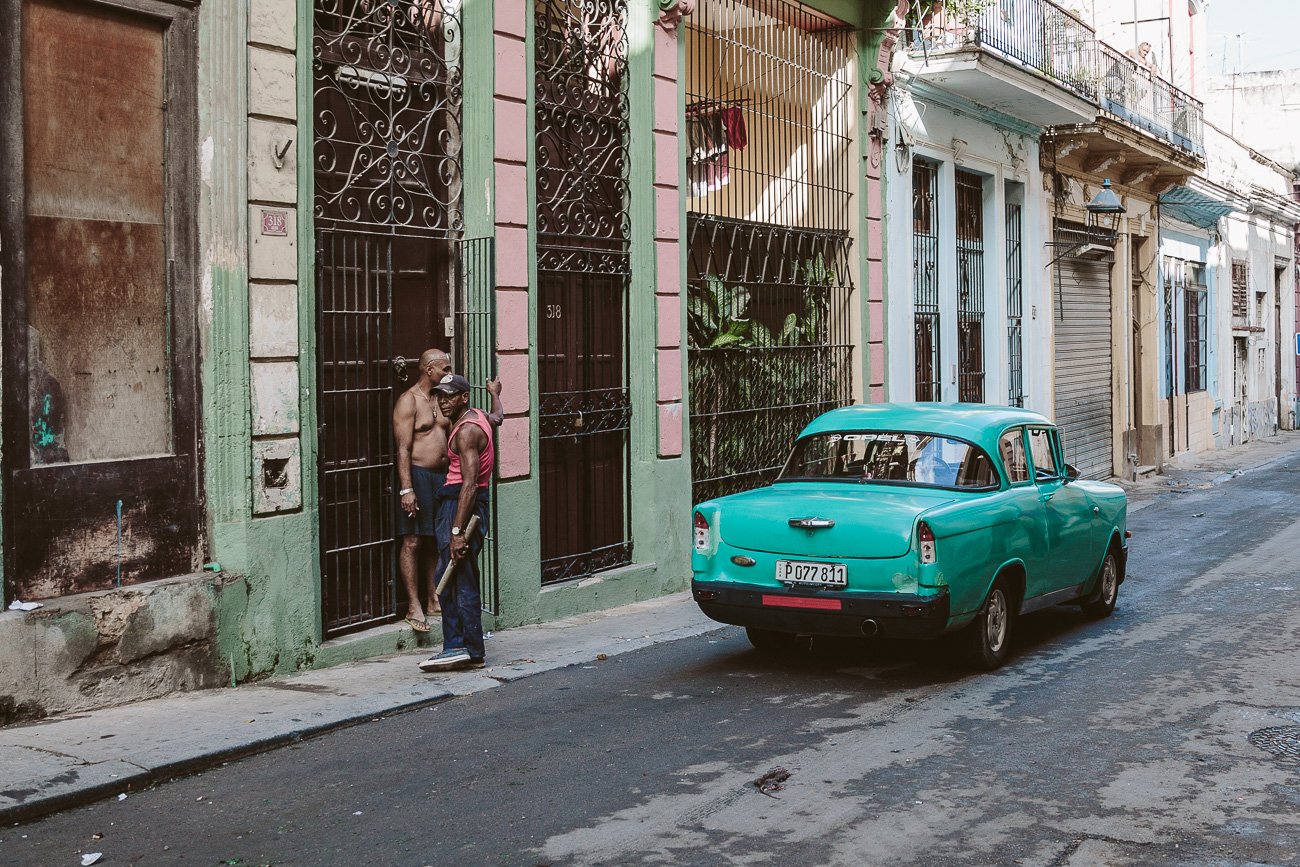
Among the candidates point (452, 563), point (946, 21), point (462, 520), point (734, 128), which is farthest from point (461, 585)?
point (946, 21)

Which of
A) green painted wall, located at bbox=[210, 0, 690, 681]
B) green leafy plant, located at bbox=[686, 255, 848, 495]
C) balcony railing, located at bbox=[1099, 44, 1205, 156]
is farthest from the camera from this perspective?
balcony railing, located at bbox=[1099, 44, 1205, 156]

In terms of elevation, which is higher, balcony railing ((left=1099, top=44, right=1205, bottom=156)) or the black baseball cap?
balcony railing ((left=1099, top=44, right=1205, bottom=156))

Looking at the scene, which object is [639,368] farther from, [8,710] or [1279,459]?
[1279,459]

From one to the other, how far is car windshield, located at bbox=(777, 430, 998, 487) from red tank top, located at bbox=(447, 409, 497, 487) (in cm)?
194

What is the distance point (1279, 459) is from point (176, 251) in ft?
84.6

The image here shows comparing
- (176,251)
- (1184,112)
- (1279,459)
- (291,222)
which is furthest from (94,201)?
(1279,459)

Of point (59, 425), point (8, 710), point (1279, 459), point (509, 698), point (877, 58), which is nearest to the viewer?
point (8, 710)

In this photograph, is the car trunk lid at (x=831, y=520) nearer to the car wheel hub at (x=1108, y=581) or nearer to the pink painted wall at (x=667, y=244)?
the car wheel hub at (x=1108, y=581)

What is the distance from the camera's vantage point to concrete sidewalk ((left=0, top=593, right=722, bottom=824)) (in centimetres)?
595

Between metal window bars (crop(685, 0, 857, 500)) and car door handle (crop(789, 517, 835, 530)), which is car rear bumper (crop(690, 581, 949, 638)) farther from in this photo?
metal window bars (crop(685, 0, 857, 500))

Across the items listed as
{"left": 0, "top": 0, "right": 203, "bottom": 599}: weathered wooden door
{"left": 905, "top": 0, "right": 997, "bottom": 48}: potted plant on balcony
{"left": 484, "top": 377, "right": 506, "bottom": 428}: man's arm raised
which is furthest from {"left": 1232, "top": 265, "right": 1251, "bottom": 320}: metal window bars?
{"left": 0, "top": 0, "right": 203, "bottom": 599}: weathered wooden door

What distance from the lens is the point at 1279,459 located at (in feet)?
93.2

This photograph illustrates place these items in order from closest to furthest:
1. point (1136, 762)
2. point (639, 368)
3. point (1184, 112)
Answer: point (1136, 762)
point (639, 368)
point (1184, 112)

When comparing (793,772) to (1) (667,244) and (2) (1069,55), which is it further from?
(2) (1069,55)
